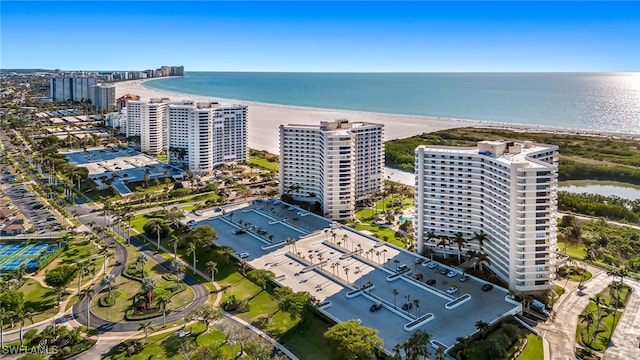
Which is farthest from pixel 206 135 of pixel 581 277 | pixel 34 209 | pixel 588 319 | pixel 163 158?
pixel 588 319

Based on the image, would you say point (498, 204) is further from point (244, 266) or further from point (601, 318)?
point (244, 266)

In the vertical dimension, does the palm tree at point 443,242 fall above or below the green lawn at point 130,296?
above

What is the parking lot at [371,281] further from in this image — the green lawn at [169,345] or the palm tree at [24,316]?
the palm tree at [24,316]

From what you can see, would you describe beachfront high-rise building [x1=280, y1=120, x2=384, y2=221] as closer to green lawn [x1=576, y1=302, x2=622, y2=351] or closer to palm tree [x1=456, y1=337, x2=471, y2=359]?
palm tree [x1=456, y1=337, x2=471, y2=359]

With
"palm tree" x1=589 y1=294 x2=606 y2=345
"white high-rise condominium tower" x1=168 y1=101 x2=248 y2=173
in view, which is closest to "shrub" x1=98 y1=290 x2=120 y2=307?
"palm tree" x1=589 y1=294 x2=606 y2=345

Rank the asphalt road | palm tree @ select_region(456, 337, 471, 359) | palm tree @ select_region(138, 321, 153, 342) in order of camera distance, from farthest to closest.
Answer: the asphalt road → palm tree @ select_region(138, 321, 153, 342) → palm tree @ select_region(456, 337, 471, 359)

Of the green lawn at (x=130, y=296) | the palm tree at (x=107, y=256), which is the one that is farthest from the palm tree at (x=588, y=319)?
the palm tree at (x=107, y=256)
